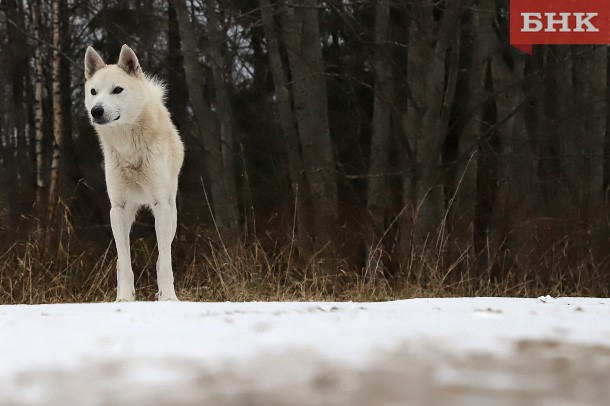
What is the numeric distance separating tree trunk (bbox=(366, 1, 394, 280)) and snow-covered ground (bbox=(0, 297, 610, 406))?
4256 mm

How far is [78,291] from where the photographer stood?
789 centimetres

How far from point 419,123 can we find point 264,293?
159 inches

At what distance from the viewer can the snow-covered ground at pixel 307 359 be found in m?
2.15

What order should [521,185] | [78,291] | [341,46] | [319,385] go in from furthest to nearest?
[341,46] → [521,185] → [78,291] → [319,385]

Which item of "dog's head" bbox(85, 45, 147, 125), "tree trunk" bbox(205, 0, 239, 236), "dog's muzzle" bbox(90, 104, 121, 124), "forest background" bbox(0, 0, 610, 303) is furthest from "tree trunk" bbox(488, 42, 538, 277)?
"dog's muzzle" bbox(90, 104, 121, 124)

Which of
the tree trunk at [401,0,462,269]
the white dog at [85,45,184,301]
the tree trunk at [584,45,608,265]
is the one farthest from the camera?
the tree trunk at [584,45,608,265]

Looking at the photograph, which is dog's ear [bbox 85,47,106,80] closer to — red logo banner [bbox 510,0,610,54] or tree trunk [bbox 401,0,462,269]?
tree trunk [bbox 401,0,462,269]

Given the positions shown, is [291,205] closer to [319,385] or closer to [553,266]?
[553,266]

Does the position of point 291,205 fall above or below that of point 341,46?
below

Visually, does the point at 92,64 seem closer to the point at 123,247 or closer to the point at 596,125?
the point at 123,247

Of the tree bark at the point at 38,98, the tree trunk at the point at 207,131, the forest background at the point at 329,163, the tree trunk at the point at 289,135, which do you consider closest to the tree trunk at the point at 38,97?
the tree bark at the point at 38,98


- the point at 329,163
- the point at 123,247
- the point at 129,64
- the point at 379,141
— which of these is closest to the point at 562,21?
the point at 379,141

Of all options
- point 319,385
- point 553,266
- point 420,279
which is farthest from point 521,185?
point 319,385

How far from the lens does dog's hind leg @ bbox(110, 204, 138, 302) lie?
650 centimetres
